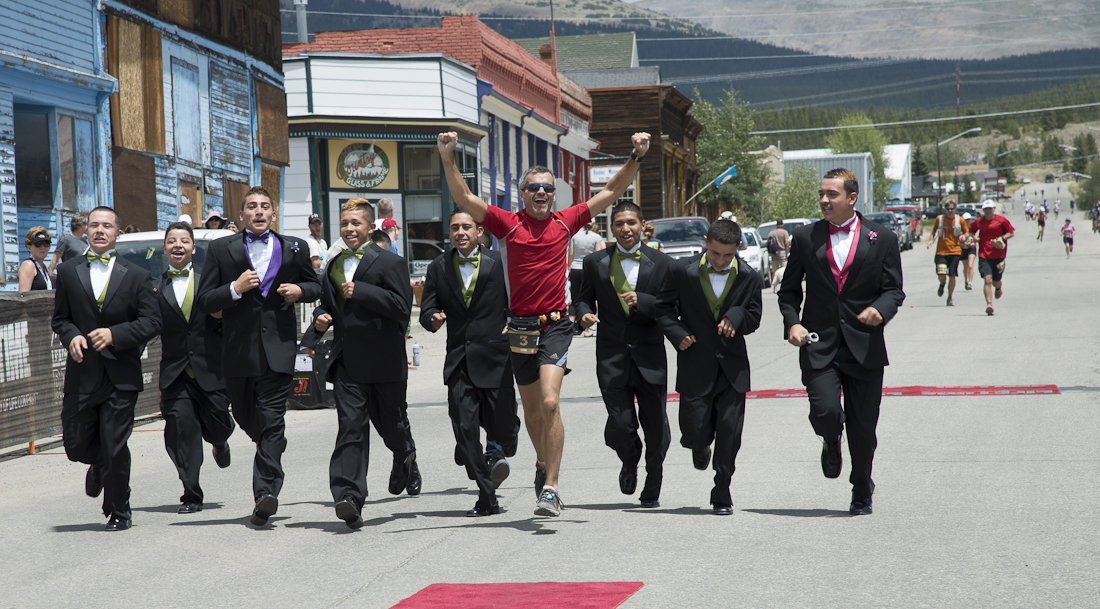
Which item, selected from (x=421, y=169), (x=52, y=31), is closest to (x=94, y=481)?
(x=52, y=31)

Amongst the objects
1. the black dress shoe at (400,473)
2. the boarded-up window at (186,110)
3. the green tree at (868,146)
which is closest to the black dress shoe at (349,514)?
the black dress shoe at (400,473)

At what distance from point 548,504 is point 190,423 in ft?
8.27

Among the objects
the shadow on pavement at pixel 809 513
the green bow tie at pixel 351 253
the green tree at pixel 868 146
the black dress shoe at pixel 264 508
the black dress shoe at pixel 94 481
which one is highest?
the green tree at pixel 868 146

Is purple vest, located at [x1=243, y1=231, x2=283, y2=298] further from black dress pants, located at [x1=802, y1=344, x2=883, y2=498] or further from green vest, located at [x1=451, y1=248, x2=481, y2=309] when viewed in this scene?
black dress pants, located at [x1=802, y1=344, x2=883, y2=498]

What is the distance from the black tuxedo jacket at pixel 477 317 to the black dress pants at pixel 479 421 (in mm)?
66

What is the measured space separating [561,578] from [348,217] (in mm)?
2774

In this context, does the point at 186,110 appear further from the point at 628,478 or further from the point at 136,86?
the point at 628,478

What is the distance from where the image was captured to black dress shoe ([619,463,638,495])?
289 inches

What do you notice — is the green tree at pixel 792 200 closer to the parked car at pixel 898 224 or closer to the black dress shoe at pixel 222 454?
the parked car at pixel 898 224

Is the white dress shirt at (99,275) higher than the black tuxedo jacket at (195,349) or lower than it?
higher

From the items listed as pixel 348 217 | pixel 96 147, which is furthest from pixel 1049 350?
pixel 96 147

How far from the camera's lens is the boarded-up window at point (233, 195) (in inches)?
871

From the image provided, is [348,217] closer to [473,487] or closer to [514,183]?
[473,487]

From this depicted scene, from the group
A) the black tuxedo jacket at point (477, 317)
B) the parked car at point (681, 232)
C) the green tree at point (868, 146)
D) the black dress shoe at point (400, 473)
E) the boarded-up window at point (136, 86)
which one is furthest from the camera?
the green tree at point (868, 146)
